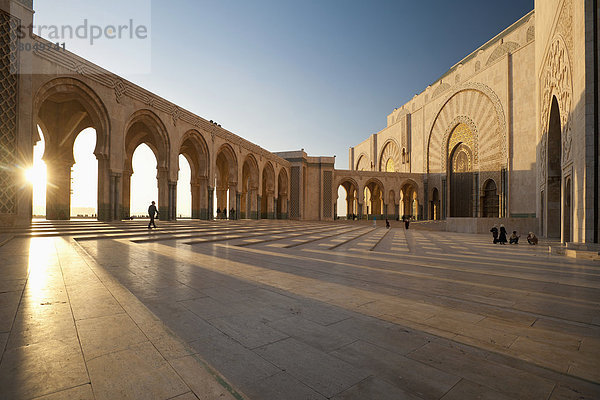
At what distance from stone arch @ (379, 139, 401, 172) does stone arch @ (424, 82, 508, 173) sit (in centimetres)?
629

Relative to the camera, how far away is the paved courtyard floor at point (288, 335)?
1.31m

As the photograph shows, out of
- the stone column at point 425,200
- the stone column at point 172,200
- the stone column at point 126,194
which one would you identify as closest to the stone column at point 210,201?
the stone column at point 172,200

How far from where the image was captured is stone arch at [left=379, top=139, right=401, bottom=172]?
34.2m

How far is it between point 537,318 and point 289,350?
2.07m

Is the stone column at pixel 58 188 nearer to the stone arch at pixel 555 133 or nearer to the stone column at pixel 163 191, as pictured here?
the stone column at pixel 163 191

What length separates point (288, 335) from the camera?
6.15 ft

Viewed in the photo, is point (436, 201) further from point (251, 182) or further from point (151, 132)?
point (151, 132)

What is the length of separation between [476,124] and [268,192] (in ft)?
57.8

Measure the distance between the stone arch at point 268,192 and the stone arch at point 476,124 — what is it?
51.3 feet

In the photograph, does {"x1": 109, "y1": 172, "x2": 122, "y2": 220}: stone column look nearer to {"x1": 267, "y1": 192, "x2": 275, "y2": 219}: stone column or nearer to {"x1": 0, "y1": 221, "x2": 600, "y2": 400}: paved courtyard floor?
{"x1": 0, "y1": 221, "x2": 600, "y2": 400}: paved courtyard floor

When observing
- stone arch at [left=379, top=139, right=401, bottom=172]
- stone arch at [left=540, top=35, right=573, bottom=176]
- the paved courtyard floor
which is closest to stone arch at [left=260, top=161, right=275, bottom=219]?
stone arch at [left=379, top=139, right=401, bottom=172]

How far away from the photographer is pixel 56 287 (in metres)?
2.68

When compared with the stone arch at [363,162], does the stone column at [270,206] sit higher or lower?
lower

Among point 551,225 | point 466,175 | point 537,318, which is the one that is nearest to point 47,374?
point 537,318
